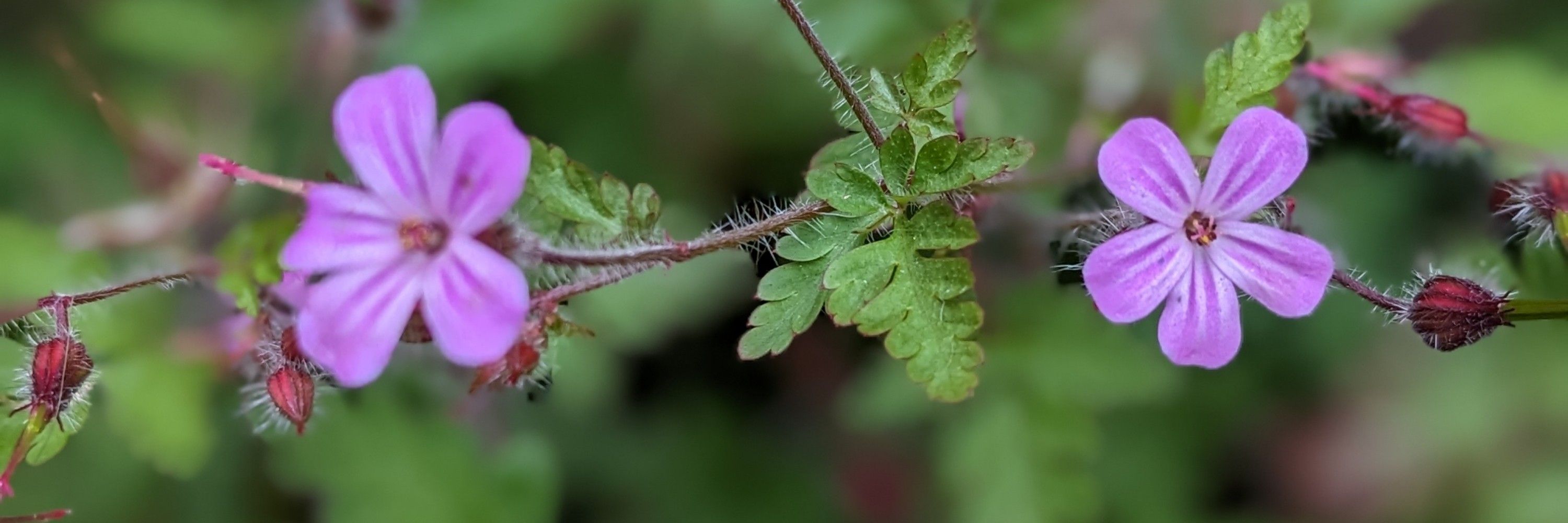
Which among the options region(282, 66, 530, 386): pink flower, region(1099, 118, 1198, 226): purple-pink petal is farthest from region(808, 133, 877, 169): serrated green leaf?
region(282, 66, 530, 386): pink flower

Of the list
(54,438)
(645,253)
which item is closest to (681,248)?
(645,253)

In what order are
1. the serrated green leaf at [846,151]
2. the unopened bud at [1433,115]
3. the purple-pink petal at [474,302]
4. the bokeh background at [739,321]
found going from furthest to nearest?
1. the bokeh background at [739,321]
2. the unopened bud at [1433,115]
3. the serrated green leaf at [846,151]
4. the purple-pink petal at [474,302]

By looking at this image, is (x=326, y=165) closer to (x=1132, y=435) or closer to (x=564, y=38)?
(x=564, y=38)

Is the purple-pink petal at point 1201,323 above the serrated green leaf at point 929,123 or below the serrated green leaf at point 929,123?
below

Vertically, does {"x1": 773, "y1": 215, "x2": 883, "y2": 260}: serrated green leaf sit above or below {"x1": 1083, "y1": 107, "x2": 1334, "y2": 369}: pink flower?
above

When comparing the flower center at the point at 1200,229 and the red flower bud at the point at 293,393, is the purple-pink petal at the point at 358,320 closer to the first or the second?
the red flower bud at the point at 293,393

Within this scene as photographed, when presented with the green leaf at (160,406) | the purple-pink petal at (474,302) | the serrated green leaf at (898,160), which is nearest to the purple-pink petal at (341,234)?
the purple-pink petal at (474,302)

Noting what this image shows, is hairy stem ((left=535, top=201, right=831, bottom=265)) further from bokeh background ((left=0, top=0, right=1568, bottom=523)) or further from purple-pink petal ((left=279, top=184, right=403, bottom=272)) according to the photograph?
bokeh background ((left=0, top=0, right=1568, bottom=523))
